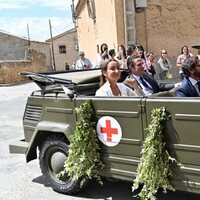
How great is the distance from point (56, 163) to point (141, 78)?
61.4 inches

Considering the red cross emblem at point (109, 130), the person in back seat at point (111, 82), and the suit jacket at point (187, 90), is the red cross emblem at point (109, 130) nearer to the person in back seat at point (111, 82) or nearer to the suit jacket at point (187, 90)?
the person in back seat at point (111, 82)

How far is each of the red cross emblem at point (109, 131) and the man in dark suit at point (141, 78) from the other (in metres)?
1.19

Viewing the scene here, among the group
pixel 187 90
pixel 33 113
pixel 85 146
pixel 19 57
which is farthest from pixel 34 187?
pixel 19 57

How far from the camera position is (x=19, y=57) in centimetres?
4528

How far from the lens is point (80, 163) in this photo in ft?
13.7

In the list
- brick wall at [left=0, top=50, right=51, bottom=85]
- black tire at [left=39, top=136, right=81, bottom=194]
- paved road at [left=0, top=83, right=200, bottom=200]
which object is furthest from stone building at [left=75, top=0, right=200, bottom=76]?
brick wall at [left=0, top=50, right=51, bottom=85]

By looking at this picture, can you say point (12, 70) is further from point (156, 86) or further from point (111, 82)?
point (111, 82)

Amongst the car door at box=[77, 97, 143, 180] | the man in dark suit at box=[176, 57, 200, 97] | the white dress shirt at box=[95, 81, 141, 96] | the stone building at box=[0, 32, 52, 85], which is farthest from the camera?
the stone building at box=[0, 32, 52, 85]

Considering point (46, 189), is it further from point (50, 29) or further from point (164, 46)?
point (50, 29)

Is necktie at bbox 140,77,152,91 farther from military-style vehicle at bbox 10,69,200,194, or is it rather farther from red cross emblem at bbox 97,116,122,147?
red cross emblem at bbox 97,116,122,147

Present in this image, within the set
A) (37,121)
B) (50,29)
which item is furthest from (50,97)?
(50,29)

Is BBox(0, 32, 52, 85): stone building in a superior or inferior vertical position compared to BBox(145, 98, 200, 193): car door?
superior

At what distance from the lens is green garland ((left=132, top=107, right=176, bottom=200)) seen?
349 cm

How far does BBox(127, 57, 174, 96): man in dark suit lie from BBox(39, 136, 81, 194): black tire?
1293 millimetres
